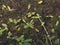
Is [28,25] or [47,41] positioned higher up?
[28,25]

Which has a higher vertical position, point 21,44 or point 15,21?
point 15,21

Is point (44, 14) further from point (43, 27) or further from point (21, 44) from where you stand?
point (21, 44)

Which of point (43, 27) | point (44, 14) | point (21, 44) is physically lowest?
point (21, 44)

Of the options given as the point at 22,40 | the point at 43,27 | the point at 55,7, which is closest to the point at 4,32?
the point at 22,40

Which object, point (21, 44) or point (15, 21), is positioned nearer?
point (21, 44)

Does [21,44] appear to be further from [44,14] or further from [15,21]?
[44,14]

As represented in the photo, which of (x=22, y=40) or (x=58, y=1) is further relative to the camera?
(x=58, y=1)

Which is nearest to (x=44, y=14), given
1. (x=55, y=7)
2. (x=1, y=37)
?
(x=55, y=7)

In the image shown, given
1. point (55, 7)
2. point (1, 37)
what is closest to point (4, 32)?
point (1, 37)

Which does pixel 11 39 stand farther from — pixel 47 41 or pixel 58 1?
pixel 58 1
